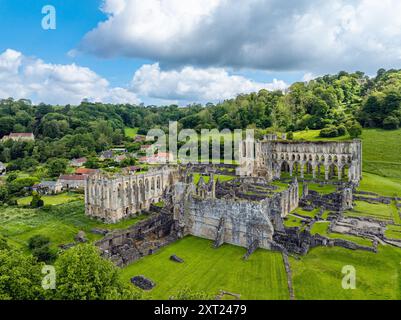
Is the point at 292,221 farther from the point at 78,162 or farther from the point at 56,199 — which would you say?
the point at 78,162

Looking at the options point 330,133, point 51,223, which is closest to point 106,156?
point 51,223

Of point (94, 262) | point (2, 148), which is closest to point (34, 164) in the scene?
point (2, 148)

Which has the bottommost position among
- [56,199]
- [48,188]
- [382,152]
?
[56,199]

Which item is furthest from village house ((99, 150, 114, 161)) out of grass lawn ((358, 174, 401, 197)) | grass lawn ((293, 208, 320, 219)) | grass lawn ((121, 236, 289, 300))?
grass lawn ((121, 236, 289, 300))

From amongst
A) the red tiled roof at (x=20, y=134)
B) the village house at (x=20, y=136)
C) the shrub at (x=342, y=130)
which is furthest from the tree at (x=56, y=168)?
the shrub at (x=342, y=130)

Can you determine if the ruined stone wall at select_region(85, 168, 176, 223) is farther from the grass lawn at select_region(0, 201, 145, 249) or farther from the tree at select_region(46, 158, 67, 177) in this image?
the tree at select_region(46, 158, 67, 177)
